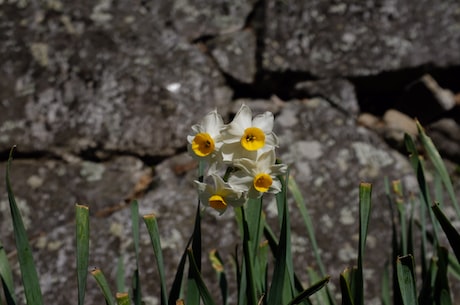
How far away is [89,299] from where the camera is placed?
5.17ft

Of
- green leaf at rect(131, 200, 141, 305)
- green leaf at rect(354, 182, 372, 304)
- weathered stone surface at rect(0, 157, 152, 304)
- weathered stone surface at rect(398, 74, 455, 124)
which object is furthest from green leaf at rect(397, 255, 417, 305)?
weathered stone surface at rect(398, 74, 455, 124)

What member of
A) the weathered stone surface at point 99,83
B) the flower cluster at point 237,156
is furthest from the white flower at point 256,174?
the weathered stone surface at point 99,83

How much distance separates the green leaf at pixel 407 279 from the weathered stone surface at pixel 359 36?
3.50ft

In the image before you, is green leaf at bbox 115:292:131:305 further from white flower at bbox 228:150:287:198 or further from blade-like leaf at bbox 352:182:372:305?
blade-like leaf at bbox 352:182:372:305

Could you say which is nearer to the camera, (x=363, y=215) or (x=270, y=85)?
(x=363, y=215)

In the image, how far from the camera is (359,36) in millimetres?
1938

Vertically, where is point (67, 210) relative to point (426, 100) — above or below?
below

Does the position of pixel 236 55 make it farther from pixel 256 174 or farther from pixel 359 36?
pixel 256 174

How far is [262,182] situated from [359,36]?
1.19 m

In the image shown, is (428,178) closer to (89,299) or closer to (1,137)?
(89,299)

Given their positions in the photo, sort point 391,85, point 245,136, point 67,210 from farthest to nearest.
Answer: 1. point 391,85
2. point 67,210
3. point 245,136

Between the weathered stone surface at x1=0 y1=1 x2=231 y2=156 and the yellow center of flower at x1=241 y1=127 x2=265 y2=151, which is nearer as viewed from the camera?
the yellow center of flower at x1=241 y1=127 x2=265 y2=151

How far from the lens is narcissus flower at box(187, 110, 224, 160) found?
86 centimetres

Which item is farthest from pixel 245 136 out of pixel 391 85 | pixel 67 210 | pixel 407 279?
pixel 391 85
